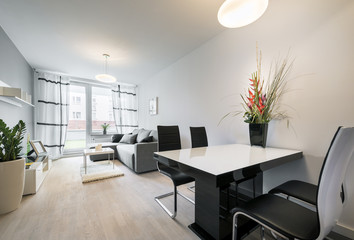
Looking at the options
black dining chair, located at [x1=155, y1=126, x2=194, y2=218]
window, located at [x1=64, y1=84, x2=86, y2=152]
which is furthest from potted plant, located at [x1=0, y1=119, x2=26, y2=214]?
window, located at [x1=64, y1=84, x2=86, y2=152]

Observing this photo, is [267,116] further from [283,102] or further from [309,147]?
[309,147]

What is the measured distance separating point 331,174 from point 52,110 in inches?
220

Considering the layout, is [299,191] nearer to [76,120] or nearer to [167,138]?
[167,138]

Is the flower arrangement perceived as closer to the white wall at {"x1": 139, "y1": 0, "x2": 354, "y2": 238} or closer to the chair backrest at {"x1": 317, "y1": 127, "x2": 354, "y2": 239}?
the white wall at {"x1": 139, "y1": 0, "x2": 354, "y2": 238}

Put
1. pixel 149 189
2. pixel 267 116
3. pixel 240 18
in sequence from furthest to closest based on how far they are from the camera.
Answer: pixel 149 189 < pixel 267 116 < pixel 240 18

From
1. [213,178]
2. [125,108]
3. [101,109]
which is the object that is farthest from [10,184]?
[125,108]

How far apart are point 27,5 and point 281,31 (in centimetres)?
319

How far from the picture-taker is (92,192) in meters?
2.21

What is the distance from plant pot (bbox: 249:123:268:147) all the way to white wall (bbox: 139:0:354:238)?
22 centimetres

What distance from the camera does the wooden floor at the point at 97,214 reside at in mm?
1374

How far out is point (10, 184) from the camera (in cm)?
168

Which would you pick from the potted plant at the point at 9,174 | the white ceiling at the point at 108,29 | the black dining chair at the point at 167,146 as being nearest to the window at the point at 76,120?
the white ceiling at the point at 108,29

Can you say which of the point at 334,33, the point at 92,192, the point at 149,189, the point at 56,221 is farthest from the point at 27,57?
the point at 334,33

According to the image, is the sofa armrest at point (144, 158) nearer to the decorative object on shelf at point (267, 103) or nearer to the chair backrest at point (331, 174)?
the decorative object on shelf at point (267, 103)
